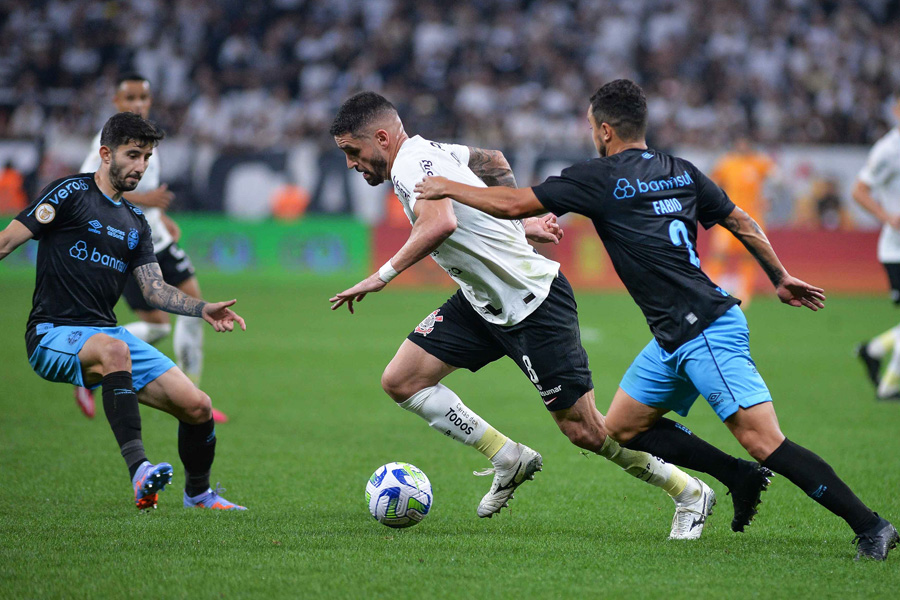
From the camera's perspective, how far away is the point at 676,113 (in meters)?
24.0

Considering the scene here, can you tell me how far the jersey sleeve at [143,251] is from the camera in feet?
18.9

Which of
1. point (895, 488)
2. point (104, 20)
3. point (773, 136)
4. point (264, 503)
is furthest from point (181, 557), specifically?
point (104, 20)

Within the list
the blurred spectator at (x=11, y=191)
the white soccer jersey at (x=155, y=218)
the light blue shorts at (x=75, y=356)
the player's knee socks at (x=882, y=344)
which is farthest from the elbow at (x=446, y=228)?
the blurred spectator at (x=11, y=191)

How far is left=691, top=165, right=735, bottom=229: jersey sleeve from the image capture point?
4781 millimetres

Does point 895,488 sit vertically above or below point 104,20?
below

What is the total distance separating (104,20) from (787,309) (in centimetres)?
1809

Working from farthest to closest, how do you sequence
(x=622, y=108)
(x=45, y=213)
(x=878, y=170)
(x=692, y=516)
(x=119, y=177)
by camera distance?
(x=878, y=170), (x=119, y=177), (x=45, y=213), (x=692, y=516), (x=622, y=108)

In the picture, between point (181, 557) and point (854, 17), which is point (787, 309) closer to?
point (854, 17)

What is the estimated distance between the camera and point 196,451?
18.8 feet

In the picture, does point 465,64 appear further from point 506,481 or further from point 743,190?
point 506,481

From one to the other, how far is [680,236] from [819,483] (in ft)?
4.23

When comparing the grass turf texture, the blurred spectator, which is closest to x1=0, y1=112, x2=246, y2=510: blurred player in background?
the grass turf texture

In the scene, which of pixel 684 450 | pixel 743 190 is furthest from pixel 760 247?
pixel 743 190

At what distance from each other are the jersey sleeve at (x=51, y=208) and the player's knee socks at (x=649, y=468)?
3.26 meters
